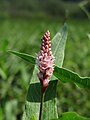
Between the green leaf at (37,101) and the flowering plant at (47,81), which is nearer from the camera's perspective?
the flowering plant at (47,81)

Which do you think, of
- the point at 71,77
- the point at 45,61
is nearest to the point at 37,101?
the point at 71,77

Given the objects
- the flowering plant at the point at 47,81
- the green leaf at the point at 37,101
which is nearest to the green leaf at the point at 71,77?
the flowering plant at the point at 47,81

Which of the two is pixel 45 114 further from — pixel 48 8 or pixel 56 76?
pixel 48 8

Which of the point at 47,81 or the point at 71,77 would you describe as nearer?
the point at 47,81

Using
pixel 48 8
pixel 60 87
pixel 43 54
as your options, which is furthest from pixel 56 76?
pixel 48 8

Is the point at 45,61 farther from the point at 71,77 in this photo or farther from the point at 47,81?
the point at 71,77

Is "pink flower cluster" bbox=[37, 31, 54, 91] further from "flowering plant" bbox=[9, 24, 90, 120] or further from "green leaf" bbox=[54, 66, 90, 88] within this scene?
"green leaf" bbox=[54, 66, 90, 88]

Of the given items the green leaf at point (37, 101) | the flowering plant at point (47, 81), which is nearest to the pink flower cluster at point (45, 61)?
the flowering plant at point (47, 81)

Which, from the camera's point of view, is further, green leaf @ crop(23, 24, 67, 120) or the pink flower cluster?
green leaf @ crop(23, 24, 67, 120)

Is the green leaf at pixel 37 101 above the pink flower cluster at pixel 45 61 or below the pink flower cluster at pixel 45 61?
below

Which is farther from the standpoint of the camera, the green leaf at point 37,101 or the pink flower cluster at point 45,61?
the green leaf at point 37,101

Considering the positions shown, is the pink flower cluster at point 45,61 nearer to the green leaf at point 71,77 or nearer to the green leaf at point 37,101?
the green leaf at point 71,77

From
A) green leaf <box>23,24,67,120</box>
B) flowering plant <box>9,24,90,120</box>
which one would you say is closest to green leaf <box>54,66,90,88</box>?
flowering plant <box>9,24,90,120</box>
